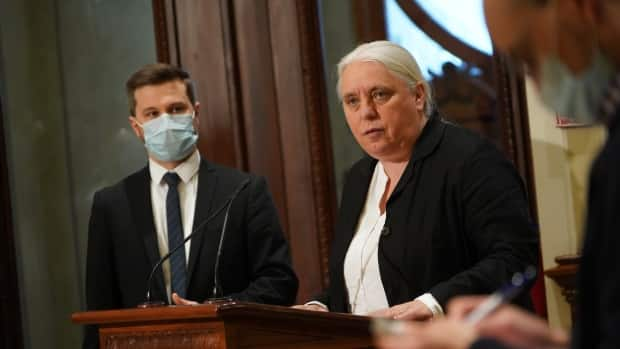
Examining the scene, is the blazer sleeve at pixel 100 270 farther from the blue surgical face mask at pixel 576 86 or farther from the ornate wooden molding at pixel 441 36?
the blue surgical face mask at pixel 576 86

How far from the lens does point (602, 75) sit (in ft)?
5.67

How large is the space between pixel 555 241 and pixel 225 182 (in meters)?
1.73

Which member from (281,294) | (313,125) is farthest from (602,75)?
(313,125)

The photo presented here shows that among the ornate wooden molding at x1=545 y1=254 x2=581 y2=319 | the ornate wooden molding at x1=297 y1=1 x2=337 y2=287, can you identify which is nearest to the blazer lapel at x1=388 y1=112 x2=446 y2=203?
the ornate wooden molding at x1=545 y1=254 x2=581 y2=319

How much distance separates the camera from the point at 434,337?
63.6 inches

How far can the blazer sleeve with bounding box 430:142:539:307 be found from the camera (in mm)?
3699

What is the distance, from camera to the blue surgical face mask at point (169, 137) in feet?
15.8

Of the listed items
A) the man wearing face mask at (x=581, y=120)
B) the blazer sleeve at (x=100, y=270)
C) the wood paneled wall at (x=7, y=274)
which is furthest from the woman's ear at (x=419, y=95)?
the wood paneled wall at (x=7, y=274)

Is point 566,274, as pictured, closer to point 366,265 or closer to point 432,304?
point 366,265

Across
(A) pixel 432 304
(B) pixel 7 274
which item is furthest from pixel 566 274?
(B) pixel 7 274

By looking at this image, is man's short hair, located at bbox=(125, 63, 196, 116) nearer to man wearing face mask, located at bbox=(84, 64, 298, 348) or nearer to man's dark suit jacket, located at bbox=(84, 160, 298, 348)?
man wearing face mask, located at bbox=(84, 64, 298, 348)

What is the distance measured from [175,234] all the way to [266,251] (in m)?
0.34

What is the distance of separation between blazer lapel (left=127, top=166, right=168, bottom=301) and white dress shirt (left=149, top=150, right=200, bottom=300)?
2 centimetres

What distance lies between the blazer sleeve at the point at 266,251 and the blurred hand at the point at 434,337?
287 centimetres
